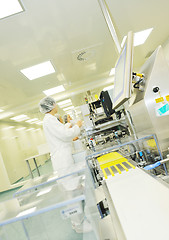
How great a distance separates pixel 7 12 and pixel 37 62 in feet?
4.39

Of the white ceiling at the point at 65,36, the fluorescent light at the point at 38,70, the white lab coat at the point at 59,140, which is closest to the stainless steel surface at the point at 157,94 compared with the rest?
the white ceiling at the point at 65,36

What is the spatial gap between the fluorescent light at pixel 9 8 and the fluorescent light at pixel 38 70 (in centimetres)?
145

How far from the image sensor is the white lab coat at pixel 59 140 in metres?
1.76

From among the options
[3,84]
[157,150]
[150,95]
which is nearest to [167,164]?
[157,150]

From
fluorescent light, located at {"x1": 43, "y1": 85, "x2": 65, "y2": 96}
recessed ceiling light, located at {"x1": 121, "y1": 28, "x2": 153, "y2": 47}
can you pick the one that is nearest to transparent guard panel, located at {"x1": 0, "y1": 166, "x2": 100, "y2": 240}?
recessed ceiling light, located at {"x1": 121, "y1": 28, "x2": 153, "y2": 47}

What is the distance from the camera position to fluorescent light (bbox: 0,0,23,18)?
5.84ft

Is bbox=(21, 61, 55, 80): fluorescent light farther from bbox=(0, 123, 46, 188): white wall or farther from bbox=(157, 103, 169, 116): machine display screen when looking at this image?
bbox=(0, 123, 46, 188): white wall

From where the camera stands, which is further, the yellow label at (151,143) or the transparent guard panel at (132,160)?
the yellow label at (151,143)

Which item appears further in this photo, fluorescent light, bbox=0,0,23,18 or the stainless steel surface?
fluorescent light, bbox=0,0,23,18

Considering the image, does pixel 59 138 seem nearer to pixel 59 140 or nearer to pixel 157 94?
pixel 59 140

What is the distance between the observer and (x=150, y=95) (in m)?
1.03

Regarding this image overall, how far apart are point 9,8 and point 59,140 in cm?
162

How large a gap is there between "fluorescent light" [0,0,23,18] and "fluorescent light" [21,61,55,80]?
1.45 m

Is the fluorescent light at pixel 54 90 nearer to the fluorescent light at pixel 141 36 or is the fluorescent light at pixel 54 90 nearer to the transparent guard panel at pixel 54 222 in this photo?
the fluorescent light at pixel 141 36
